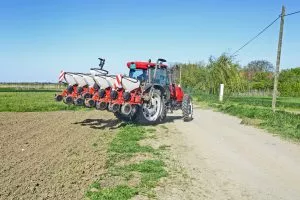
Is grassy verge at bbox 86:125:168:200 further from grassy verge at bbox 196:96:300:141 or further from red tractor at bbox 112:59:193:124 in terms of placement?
grassy verge at bbox 196:96:300:141

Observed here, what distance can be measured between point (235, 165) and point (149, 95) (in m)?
6.42

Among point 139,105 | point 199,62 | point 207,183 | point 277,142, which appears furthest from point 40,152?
point 199,62

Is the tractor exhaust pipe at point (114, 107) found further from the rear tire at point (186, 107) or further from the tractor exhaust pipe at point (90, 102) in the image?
the rear tire at point (186, 107)

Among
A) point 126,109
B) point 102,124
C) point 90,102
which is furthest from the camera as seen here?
point 102,124

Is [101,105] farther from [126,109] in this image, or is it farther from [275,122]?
[275,122]

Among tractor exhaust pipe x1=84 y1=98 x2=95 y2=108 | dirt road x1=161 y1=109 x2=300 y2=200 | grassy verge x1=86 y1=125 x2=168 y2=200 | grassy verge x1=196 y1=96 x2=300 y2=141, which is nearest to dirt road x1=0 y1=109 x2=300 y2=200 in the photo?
dirt road x1=161 y1=109 x2=300 y2=200

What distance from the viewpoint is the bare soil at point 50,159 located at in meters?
6.23

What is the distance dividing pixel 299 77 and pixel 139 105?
8271 cm

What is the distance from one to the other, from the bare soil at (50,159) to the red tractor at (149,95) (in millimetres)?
1264

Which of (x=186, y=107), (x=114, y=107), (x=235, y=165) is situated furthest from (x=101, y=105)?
(x=235, y=165)

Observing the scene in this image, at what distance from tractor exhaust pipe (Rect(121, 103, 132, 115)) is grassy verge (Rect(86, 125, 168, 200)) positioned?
7.73ft

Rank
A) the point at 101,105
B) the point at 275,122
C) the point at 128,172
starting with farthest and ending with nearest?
the point at 275,122
the point at 101,105
the point at 128,172

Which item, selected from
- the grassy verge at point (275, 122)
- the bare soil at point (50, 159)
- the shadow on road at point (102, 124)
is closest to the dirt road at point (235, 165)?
the grassy verge at point (275, 122)

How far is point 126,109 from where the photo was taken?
13.8m
